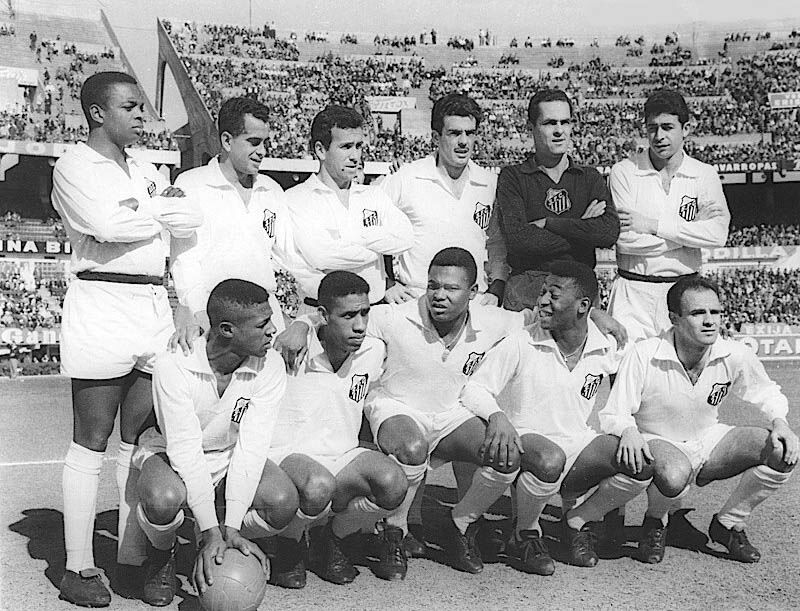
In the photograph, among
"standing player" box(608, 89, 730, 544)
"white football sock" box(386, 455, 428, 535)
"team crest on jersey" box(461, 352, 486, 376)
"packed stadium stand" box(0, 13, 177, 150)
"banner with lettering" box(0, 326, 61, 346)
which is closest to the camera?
"white football sock" box(386, 455, 428, 535)

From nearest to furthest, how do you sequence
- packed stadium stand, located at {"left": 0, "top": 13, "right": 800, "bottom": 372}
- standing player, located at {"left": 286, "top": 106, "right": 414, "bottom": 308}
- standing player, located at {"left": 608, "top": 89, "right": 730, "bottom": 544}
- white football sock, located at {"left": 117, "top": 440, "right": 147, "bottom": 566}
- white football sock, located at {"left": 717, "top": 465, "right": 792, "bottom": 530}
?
1. white football sock, located at {"left": 117, "top": 440, "right": 147, "bottom": 566}
2. white football sock, located at {"left": 717, "top": 465, "right": 792, "bottom": 530}
3. standing player, located at {"left": 286, "top": 106, "right": 414, "bottom": 308}
4. standing player, located at {"left": 608, "top": 89, "right": 730, "bottom": 544}
5. packed stadium stand, located at {"left": 0, "top": 13, "right": 800, "bottom": 372}

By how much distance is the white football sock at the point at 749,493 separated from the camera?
4.71m

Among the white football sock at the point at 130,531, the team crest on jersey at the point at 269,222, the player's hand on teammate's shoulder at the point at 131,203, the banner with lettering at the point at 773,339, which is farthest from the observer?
the banner with lettering at the point at 773,339

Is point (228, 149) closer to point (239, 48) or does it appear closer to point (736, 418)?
point (736, 418)

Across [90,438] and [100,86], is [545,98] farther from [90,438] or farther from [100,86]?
[90,438]

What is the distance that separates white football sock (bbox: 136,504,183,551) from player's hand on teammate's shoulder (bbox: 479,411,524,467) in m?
1.56

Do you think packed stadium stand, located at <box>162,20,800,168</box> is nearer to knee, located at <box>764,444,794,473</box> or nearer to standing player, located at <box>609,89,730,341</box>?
standing player, located at <box>609,89,730,341</box>

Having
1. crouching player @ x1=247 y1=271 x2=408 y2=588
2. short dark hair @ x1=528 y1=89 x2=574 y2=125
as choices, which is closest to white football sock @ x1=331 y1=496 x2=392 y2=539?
crouching player @ x1=247 y1=271 x2=408 y2=588

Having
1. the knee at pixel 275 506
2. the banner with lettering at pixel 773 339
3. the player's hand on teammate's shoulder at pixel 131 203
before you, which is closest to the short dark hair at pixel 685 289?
the knee at pixel 275 506

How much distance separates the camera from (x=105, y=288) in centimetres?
422

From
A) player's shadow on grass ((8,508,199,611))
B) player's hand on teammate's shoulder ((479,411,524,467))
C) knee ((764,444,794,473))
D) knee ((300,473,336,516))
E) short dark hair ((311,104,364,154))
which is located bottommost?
player's shadow on grass ((8,508,199,611))

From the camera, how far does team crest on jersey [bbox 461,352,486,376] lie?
→ 4953 millimetres

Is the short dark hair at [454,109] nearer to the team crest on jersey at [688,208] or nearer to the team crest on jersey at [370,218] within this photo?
the team crest on jersey at [370,218]

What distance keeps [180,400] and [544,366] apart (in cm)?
199
